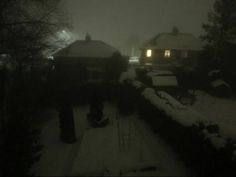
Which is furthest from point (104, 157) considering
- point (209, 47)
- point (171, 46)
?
point (171, 46)

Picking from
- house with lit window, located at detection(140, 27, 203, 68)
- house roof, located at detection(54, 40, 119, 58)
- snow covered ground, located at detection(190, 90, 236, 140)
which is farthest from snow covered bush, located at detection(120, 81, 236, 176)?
house with lit window, located at detection(140, 27, 203, 68)

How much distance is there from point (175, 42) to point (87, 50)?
16.8 meters

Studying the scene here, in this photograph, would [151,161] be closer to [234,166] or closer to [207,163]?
[207,163]

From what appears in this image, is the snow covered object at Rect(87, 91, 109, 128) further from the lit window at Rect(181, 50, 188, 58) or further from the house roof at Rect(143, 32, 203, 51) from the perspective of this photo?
the lit window at Rect(181, 50, 188, 58)

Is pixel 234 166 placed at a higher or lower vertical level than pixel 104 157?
higher

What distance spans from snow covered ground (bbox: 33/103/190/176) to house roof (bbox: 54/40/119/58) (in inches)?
408

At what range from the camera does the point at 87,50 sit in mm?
21750

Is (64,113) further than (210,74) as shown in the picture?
No

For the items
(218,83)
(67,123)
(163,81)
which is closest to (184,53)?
(218,83)

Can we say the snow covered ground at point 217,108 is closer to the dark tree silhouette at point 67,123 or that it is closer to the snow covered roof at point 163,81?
the snow covered roof at point 163,81

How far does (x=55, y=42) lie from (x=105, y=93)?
6271 millimetres

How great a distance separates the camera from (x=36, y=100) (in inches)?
594

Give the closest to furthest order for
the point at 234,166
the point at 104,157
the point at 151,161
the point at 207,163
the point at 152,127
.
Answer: the point at 234,166 → the point at 207,163 → the point at 151,161 → the point at 104,157 → the point at 152,127

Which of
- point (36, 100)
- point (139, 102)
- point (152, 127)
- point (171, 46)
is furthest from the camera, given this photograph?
point (171, 46)
